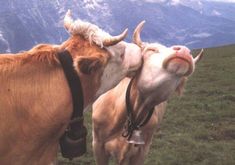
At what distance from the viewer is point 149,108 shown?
24.6 ft

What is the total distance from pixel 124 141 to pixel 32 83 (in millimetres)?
3629

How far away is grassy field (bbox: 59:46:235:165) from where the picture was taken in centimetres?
1270

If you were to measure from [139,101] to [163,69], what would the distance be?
46.8 inches

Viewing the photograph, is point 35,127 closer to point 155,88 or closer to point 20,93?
point 20,93

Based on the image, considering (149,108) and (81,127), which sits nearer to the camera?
(81,127)

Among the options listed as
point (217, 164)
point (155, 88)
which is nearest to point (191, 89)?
point (217, 164)

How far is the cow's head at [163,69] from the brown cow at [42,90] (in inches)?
40.1

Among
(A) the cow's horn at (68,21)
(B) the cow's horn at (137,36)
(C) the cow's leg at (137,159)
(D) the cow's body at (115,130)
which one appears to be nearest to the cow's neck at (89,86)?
(A) the cow's horn at (68,21)

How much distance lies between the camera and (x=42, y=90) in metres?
5.29

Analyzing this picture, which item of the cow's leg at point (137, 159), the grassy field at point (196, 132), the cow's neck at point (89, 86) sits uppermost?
the cow's neck at point (89, 86)

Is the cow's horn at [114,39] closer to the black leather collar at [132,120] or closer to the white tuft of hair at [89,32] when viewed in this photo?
the white tuft of hair at [89,32]

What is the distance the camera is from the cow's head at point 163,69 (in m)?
6.14

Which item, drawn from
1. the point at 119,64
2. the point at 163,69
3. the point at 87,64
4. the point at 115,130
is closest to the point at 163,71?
the point at 163,69

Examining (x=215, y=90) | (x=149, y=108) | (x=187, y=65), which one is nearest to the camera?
(x=187, y=65)
